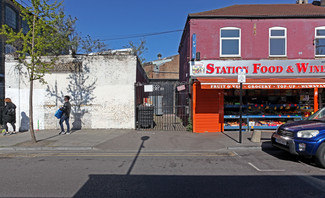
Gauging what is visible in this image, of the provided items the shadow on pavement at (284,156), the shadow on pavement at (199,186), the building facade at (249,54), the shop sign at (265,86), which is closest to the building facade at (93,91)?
the building facade at (249,54)

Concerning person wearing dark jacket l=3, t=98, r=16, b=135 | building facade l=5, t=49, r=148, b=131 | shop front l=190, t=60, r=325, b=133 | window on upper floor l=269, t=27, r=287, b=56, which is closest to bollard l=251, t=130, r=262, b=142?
shop front l=190, t=60, r=325, b=133

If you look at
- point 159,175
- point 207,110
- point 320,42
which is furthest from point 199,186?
point 320,42

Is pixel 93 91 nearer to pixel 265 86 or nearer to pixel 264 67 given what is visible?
pixel 265 86

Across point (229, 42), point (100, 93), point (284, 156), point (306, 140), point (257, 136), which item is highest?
point (229, 42)

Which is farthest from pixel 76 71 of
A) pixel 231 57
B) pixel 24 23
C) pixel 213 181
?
pixel 24 23

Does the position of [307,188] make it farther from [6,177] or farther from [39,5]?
[39,5]

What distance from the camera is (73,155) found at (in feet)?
20.6

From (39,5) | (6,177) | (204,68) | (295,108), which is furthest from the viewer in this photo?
(295,108)

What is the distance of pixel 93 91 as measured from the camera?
10.3 metres

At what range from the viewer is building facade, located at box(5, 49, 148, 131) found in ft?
33.5

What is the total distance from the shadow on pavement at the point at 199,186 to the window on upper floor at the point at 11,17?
62.1 feet

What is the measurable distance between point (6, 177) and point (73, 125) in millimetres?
5969

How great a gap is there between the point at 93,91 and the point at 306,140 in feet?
30.4

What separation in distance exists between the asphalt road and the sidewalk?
0.56m
